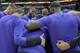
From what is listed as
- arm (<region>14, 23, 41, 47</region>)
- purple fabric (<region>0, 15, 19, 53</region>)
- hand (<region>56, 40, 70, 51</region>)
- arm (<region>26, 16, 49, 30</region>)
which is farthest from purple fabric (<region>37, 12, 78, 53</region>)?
purple fabric (<region>0, 15, 19, 53</region>)

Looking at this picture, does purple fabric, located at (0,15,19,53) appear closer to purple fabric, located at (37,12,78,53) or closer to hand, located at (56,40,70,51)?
purple fabric, located at (37,12,78,53)

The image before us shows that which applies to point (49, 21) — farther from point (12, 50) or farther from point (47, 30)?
point (12, 50)

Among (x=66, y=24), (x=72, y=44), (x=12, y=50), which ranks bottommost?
(x=12, y=50)

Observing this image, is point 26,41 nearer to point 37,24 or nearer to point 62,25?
point 37,24

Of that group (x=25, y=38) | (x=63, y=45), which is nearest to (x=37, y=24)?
(x=25, y=38)

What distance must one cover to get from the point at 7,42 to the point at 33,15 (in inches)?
28.0

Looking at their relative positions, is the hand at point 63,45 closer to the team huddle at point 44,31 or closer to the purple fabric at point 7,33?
the team huddle at point 44,31

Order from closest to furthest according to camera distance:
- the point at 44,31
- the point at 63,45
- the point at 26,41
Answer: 1. the point at 26,41
2. the point at 63,45
3. the point at 44,31

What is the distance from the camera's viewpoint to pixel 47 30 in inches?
185

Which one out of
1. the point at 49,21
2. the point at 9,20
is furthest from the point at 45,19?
the point at 9,20

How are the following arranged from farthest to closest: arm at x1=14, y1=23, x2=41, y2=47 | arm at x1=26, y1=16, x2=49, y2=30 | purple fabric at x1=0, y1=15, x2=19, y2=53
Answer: purple fabric at x1=0, y1=15, x2=19, y2=53 → arm at x1=26, y1=16, x2=49, y2=30 → arm at x1=14, y1=23, x2=41, y2=47

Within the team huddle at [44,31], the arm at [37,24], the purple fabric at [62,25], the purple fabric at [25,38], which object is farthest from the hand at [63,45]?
the arm at [37,24]

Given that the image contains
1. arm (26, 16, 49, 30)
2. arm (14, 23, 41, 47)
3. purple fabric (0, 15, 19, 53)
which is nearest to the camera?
arm (14, 23, 41, 47)

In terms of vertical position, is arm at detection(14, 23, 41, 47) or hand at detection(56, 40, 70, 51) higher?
arm at detection(14, 23, 41, 47)
